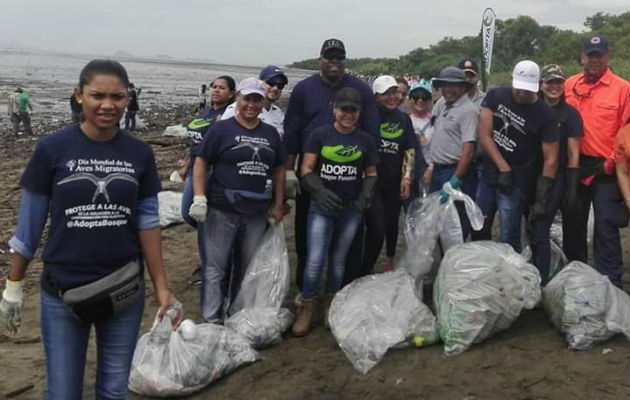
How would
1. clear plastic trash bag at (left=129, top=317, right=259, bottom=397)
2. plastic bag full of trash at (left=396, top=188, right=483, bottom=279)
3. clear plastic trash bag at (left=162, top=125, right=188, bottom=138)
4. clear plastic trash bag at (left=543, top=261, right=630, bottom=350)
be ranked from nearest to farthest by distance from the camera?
clear plastic trash bag at (left=129, top=317, right=259, bottom=397), clear plastic trash bag at (left=543, top=261, right=630, bottom=350), plastic bag full of trash at (left=396, top=188, right=483, bottom=279), clear plastic trash bag at (left=162, top=125, right=188, bottom=138)

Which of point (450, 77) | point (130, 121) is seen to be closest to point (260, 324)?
point (450, 77)

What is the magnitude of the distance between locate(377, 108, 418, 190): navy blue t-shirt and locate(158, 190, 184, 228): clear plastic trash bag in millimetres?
3091

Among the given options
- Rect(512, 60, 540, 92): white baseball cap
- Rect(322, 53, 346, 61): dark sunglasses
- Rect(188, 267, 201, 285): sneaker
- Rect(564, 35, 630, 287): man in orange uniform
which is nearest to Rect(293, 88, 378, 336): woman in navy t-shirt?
Rect(322, 53, 346, 61): dark sunglasses

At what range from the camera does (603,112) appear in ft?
14.3

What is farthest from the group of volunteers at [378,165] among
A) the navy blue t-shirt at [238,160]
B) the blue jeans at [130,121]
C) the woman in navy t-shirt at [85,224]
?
the blue jeans at [130,121]

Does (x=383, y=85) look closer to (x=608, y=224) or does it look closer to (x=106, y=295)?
(x=608, y=224)

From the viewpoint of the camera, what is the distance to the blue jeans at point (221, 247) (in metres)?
3.96

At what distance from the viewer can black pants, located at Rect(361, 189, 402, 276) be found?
4453 mm

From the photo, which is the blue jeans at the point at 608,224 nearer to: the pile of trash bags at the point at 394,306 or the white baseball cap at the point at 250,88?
the pile of trash bags at the point at 394,306

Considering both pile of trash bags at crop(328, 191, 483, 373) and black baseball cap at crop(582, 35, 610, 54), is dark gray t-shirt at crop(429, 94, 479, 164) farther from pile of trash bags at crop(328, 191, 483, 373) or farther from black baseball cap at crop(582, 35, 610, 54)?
black baseball cap at crop(582, 35, 610, 54)

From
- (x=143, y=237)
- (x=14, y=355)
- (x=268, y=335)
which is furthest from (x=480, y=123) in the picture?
(x=14, y=355)

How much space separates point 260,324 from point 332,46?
74.8 inches

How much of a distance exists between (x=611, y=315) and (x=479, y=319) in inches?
30.2

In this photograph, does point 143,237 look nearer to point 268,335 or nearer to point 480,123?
point 268,335
